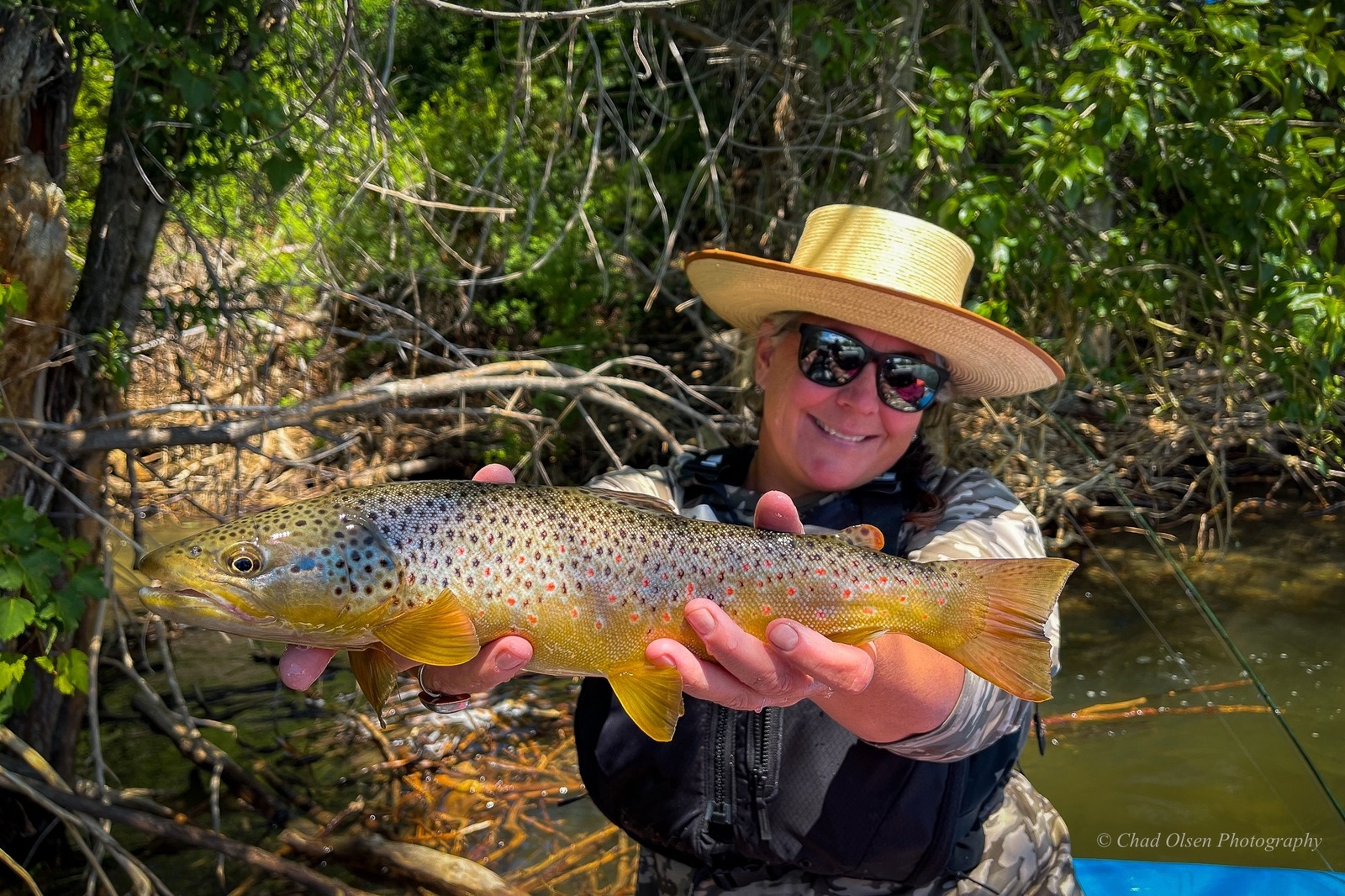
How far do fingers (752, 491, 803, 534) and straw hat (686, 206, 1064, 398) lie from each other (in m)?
0.79

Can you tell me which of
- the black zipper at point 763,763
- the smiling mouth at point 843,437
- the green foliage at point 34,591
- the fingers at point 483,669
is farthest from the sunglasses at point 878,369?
the green foliage at point 34,591

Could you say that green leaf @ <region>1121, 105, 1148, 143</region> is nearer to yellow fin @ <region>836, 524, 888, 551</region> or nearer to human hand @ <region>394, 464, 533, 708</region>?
yellow fin @ <region>836, 524, 888, 551</region>

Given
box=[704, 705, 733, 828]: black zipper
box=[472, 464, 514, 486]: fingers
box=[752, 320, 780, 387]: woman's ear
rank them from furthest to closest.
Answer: box=[752, 320, 780, 387]: woman's ear, box=[704, 705, 733, 828]: black zipper, box=[472, 464, 514, 486]: fingers

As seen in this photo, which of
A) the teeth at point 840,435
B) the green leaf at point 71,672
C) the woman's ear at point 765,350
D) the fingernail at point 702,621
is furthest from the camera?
the woman's ear at point 765,350

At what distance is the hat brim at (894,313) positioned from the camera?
119 inches

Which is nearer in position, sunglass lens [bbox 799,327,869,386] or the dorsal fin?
the dorsal fin

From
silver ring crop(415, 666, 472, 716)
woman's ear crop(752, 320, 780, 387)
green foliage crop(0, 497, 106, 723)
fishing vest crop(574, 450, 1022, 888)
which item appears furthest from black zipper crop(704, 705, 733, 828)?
green foliage crop(0, 497, 106, 723)

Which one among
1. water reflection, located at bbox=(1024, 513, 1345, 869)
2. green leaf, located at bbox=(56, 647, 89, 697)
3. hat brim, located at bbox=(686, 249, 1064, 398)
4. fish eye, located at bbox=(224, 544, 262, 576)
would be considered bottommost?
water reflection, located at bbox=(1024, 513, 1345, 869)

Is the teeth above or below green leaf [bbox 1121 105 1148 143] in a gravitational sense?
below

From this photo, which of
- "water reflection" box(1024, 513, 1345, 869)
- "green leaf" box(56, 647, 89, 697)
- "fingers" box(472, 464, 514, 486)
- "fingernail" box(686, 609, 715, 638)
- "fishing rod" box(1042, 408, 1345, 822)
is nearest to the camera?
"fingernail" box(686, 609, 715, 638)

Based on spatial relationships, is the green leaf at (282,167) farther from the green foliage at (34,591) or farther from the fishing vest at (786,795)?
the fishing vest at (786,795)

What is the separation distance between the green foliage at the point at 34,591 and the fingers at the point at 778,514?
2154 millimetres

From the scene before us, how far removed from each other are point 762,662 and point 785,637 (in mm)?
85

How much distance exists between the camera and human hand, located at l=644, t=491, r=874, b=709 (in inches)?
84.7
